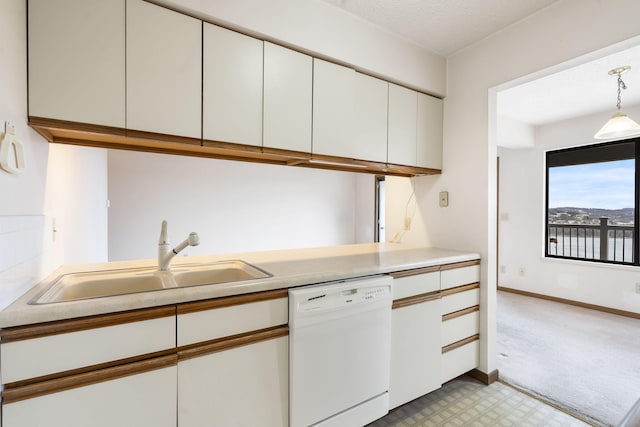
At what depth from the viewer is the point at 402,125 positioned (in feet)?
7.36

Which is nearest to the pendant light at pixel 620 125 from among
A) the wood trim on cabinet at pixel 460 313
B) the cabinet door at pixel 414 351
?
the wood trim on cabinet at pixel 460 313

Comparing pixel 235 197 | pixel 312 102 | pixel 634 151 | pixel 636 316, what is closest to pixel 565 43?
pixel 312 102

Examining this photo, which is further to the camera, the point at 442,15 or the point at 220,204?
the point at 220,204

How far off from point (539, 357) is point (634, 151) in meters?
2.81

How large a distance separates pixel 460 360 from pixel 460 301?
16.4 inches

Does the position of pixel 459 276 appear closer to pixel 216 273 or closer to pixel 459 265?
pixel 459 265

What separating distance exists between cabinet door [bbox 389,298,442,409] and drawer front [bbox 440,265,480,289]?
0.15 meters

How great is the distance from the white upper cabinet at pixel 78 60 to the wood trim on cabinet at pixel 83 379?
38.0 inches

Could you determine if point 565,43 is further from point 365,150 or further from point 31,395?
point 31,395

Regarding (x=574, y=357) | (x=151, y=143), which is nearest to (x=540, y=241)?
(x=574, y=357)

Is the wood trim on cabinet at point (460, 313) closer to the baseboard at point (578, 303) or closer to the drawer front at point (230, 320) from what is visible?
the drawer front at point (230, 320)

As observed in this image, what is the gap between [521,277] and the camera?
4.41 metres

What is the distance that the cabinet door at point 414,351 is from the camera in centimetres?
171

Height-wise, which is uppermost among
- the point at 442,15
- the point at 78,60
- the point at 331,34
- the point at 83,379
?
the point at 442,15
